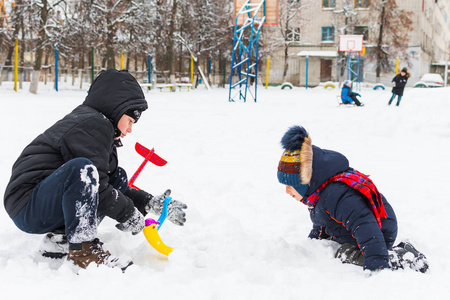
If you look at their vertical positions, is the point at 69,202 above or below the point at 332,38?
below

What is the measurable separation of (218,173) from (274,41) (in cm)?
3071

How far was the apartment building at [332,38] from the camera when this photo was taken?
32.7m

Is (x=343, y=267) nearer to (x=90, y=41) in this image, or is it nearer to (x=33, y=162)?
(x=33, y=162)

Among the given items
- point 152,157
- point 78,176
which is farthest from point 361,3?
point 78,176

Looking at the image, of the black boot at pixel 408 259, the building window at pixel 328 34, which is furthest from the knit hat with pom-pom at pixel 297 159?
the building window at pixel 328 34

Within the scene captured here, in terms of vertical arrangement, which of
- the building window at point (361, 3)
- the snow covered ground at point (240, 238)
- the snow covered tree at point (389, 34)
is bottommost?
the snow covered ground at point (240, 238)

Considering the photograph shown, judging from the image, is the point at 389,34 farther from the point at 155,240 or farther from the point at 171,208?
the point at 155,240

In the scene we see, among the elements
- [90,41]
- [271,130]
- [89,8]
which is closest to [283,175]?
[271,130]

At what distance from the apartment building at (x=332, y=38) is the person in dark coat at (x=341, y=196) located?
31341 millimetres

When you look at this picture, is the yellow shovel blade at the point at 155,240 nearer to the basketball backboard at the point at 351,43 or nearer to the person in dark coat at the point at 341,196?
the person in dark coat at the point at 341,196

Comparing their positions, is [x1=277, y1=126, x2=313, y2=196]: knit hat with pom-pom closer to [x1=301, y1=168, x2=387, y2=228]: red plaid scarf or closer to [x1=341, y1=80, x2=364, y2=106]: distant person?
[x1=301, y1=168, x2=387, y2=228]: red plaid scarf

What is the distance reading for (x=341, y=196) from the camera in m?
2.18

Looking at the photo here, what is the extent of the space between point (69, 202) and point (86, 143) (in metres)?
0.26

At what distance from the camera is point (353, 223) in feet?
7.00
